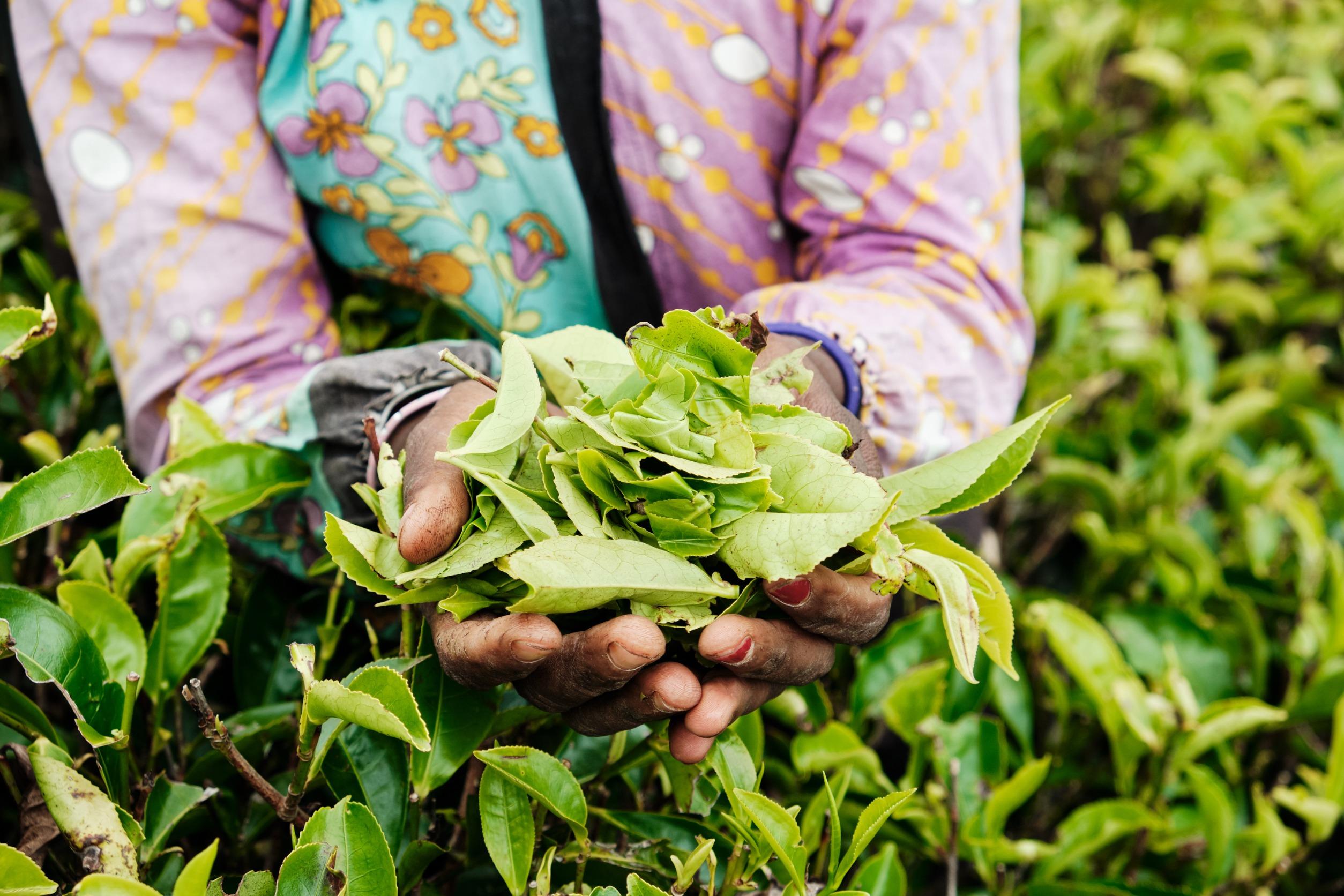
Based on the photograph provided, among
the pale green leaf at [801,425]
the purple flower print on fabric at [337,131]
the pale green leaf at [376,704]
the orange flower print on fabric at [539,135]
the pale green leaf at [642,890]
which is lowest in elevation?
the pale green leaf at [642,890]

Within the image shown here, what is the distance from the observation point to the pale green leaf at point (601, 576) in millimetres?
479

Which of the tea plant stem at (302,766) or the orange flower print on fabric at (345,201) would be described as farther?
the orange flower print on fabric at (345,201)

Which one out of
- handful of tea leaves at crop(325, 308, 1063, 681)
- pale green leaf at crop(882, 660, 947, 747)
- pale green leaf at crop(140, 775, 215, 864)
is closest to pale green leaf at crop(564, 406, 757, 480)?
handful of tea leaves at crop(325, 308, 1063, 681)

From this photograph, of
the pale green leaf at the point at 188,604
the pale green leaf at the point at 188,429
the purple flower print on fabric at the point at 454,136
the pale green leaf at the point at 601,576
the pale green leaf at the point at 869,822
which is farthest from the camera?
the purple flower print on fabric at the point at 454,136

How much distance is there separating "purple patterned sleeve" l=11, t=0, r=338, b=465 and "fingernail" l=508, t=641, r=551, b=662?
0.47 meters

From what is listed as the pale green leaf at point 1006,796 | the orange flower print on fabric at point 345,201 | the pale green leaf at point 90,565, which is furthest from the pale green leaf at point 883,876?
the orange flower print on fabric at point 345,201

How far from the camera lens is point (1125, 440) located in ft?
4.46

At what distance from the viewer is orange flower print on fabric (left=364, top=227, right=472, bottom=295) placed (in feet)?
3.14

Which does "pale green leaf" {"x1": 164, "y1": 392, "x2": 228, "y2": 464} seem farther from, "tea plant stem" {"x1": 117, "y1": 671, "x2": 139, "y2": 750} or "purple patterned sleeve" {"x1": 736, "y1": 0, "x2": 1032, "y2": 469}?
"purple patterned sleeve" {"x1": 736, "y1": 0, "x2": 1032, "y2": 469}

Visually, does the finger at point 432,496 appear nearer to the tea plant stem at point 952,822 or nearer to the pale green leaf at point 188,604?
the pale green leaf at point 188,604

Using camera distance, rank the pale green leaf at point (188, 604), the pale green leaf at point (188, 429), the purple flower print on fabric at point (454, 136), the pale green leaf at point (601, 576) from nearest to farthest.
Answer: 1. the pale green leaf at point (601, 576)
2. the pale green leaf at point (188, 604)
3. the pale green leaf at point (188, 429)
4. the purple flower print on fabric at point (454, 136)

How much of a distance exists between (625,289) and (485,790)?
52 centimetres

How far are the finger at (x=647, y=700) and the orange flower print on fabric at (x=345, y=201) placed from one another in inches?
22.4

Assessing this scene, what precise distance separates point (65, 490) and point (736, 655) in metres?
0.38
